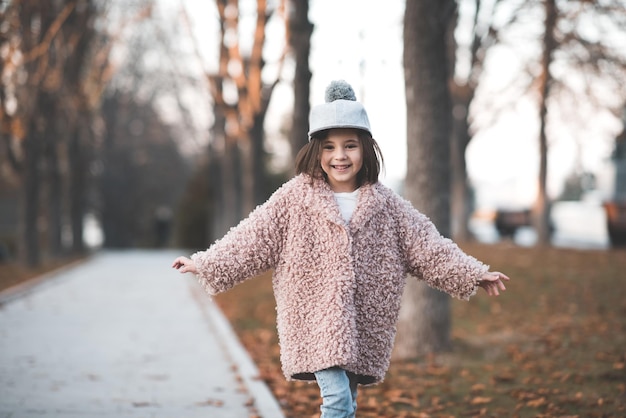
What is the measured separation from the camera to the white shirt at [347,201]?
3.59 meters

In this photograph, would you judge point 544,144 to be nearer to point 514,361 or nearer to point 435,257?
point 514,361

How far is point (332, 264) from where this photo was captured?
3471 mm

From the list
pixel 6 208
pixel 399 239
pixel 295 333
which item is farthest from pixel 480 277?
pixel 6 208

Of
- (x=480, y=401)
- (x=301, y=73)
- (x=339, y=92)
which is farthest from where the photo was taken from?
(x=301, y=73)

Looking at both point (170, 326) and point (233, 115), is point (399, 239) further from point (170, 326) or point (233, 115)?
point (233, 115)

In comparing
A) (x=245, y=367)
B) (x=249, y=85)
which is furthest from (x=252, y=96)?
(x=245, y=367)

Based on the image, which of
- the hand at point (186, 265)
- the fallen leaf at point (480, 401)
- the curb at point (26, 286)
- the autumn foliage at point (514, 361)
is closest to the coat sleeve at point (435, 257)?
the hand at point (186, 265)

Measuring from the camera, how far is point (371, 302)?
3.53m

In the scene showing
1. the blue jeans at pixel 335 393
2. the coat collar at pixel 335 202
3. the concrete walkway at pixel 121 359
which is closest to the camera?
the blue jeans at pixel 335 393

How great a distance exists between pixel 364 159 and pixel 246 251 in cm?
76

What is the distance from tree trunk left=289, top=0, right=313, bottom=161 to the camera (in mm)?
10422

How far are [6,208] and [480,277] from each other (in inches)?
1462

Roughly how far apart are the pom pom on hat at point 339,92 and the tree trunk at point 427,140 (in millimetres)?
3301

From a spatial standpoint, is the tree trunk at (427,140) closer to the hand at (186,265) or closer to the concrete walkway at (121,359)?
the concrete walkway at (121,359)
